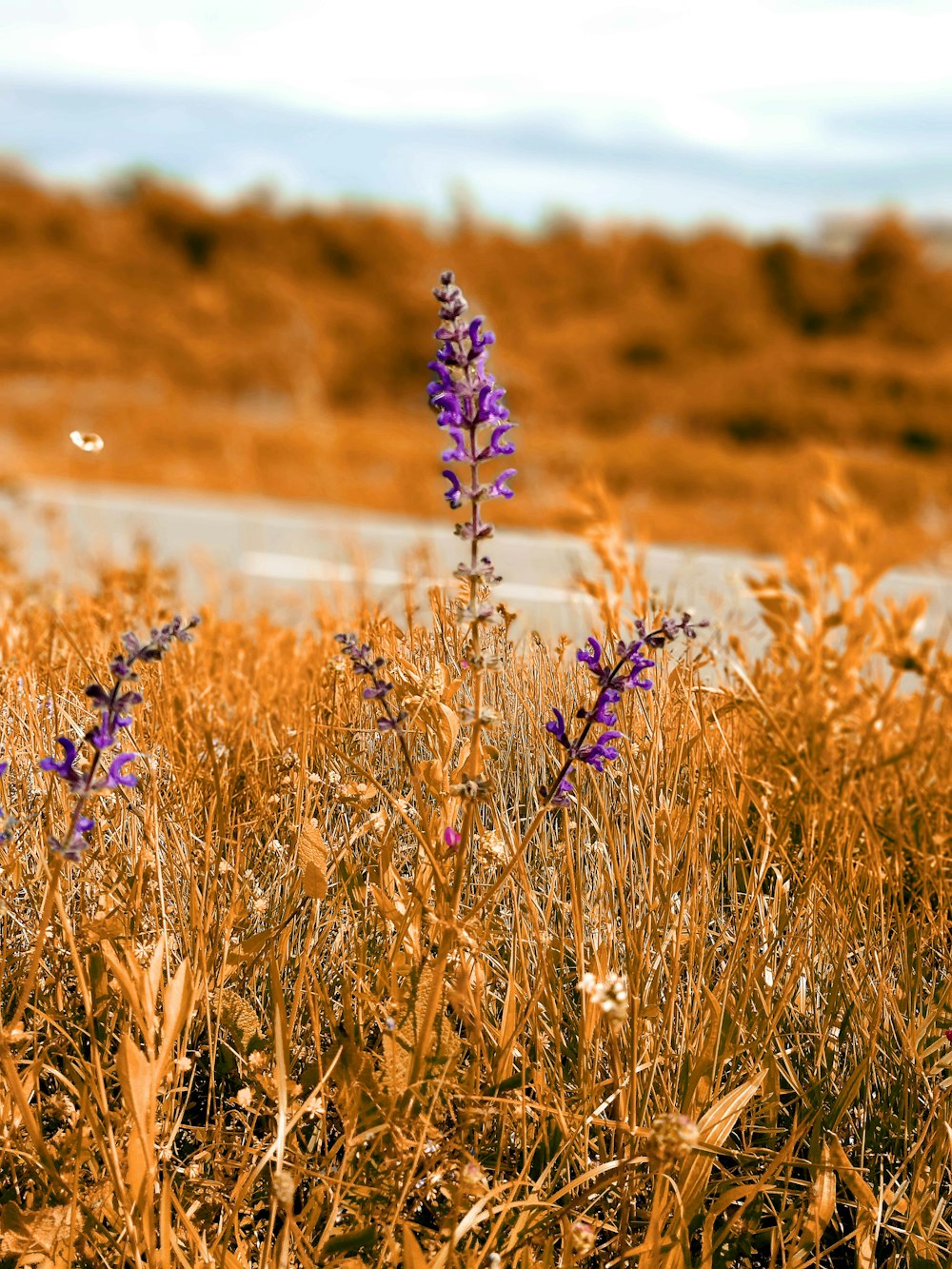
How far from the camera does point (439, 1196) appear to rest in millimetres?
1627

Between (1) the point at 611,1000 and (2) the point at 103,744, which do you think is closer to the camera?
(1) the point at 611,1000

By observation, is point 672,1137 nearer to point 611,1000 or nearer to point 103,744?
point 611,1000

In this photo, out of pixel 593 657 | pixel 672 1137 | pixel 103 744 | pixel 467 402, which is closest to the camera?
pixel 672 1137

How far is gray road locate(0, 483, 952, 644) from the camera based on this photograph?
3.74m

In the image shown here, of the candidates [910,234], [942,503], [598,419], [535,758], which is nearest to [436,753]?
[535,758]

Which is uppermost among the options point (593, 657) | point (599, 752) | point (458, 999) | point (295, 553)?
point (295, 553)

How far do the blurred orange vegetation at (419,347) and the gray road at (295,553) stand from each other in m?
1.10

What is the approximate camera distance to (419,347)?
18891 mm

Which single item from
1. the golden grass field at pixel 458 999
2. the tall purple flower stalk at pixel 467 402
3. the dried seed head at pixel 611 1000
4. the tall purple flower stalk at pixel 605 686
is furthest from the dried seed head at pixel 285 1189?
the tall purple flower stalk at pixel 467 402

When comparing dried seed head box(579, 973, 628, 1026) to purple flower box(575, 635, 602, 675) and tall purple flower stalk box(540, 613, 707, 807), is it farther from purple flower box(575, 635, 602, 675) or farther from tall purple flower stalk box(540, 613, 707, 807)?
purple flower box(575, 635, 602, 675)

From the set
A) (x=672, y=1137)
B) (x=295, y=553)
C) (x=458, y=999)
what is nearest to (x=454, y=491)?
(x=458, y=999)

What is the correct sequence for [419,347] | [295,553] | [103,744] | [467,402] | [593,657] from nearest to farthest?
1. [103,744]
2. [467,402]
3. [593,657]
4. [295,553]
5. [419,347]

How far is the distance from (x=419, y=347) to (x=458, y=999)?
59.2 ft

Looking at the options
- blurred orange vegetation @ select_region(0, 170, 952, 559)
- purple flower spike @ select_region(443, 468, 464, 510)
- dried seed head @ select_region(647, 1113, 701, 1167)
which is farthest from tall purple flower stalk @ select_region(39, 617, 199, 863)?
blurred orange vegetation @ select_region(0, 170, 952, 559)
